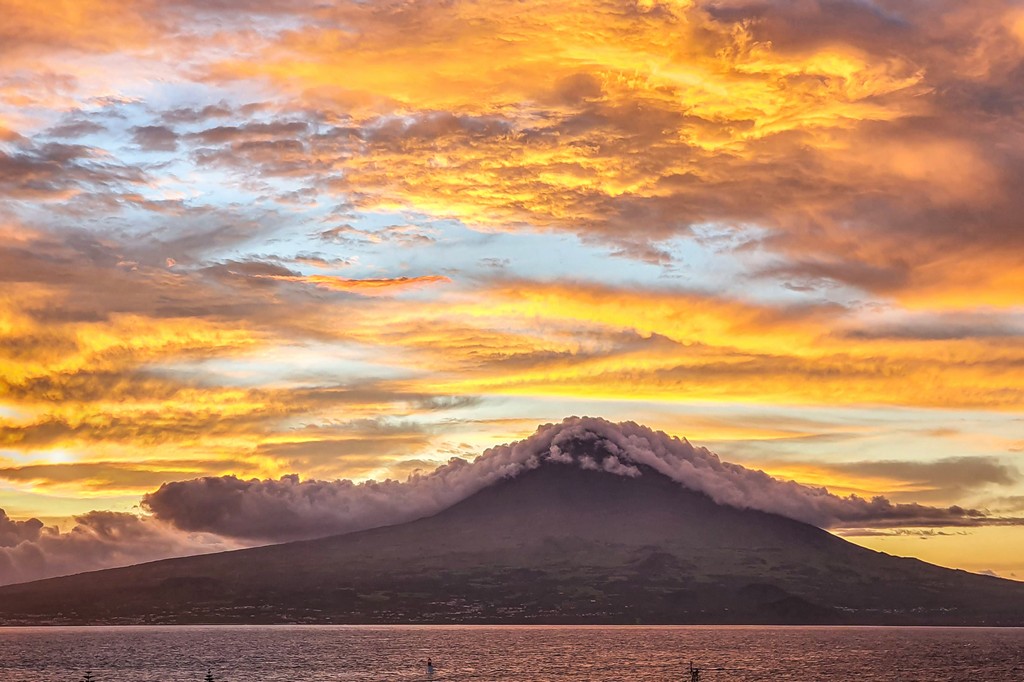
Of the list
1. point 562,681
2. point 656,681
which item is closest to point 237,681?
point 562,681

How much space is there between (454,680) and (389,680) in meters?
11.2

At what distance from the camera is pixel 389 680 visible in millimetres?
196375

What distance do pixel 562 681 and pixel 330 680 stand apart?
132 feet

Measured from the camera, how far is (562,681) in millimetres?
197750

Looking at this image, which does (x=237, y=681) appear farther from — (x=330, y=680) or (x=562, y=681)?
(x=562, y=681)

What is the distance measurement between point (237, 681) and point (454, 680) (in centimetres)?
3811

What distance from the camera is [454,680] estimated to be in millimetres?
198000

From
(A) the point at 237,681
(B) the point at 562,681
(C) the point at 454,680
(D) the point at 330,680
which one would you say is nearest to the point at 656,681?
(B) the point at 562,681

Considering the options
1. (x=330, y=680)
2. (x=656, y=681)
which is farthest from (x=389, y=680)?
(x=656, y=681)

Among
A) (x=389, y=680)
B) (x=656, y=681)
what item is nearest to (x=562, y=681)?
(x=656, y=681)

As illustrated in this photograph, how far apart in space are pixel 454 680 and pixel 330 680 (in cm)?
2165

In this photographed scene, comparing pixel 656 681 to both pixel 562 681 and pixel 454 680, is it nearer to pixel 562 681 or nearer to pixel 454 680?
pixel 562 681

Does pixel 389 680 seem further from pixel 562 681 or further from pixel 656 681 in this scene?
pixel 656 681

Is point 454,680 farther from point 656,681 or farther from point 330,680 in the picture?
point 656,681
